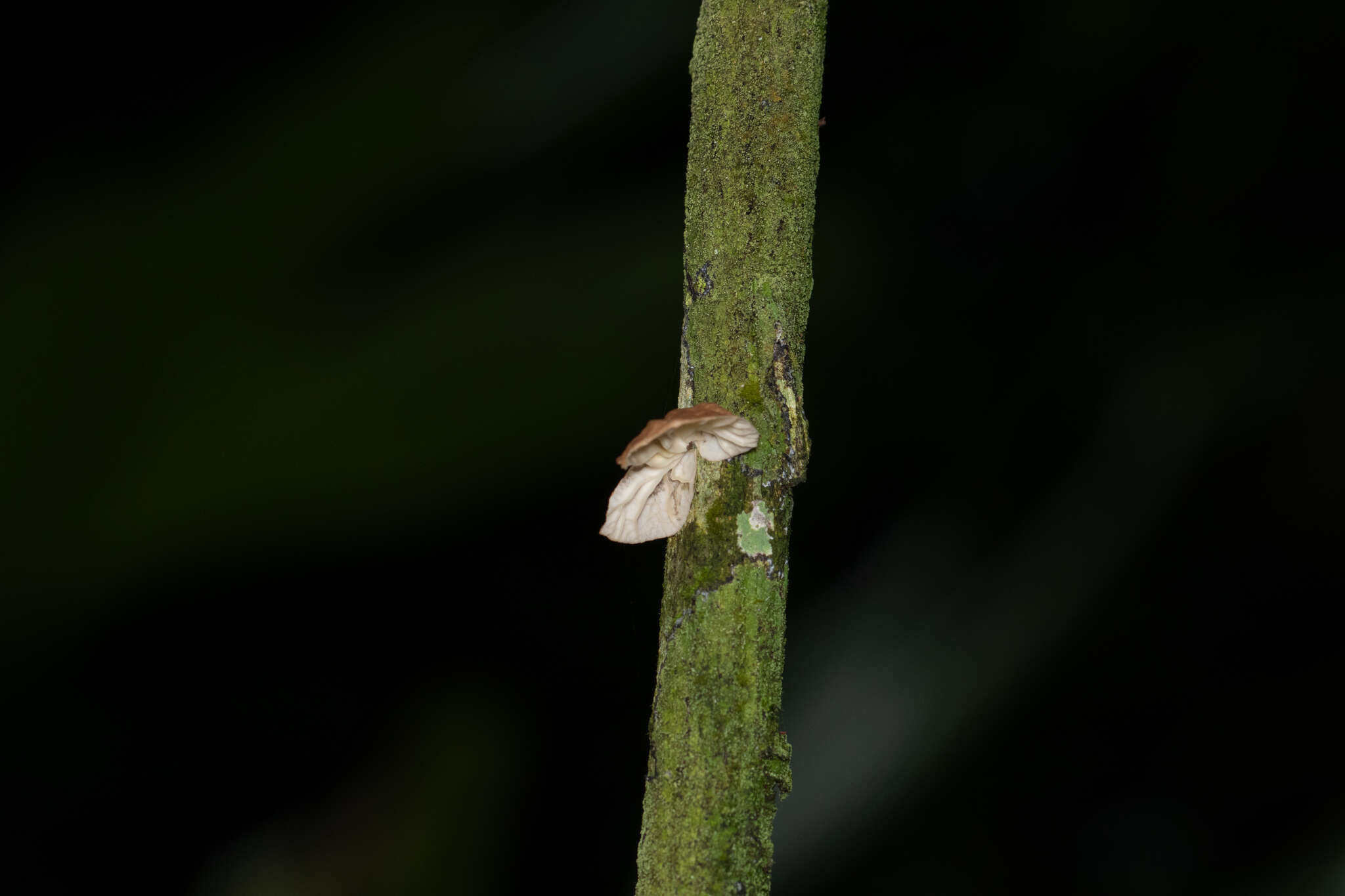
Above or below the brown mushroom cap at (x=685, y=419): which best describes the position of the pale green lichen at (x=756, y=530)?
below

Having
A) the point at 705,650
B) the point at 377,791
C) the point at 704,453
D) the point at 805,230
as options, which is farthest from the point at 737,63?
the point at 377,791

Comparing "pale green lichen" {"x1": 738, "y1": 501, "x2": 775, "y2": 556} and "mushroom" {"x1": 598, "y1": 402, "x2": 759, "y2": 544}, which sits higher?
"mushroom" {"x1": 598, "y1": 402, "x2": 759, "y2": 544}

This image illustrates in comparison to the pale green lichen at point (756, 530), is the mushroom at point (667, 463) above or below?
above

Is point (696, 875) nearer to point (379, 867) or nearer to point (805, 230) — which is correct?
point (805, 230)
